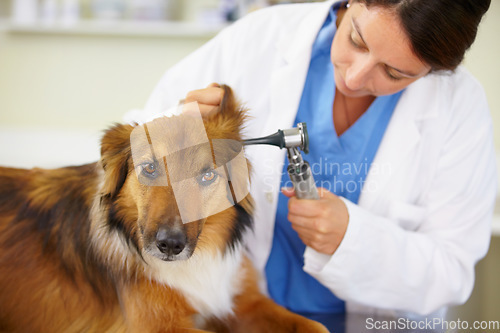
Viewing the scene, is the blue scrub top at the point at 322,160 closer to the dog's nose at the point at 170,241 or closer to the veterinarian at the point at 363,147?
the veterinarian at the point at 363,147

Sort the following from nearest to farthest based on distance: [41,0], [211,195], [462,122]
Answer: [211,195] → [41,0] → [462,122]

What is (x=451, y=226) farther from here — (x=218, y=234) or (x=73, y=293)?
(x=73, y=293)

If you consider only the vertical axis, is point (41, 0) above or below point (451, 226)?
above

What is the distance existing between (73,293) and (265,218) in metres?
0.32

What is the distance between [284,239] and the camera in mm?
799

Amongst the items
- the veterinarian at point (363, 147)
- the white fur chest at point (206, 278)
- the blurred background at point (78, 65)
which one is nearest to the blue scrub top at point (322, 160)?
the veterinarian at point (363, 147)

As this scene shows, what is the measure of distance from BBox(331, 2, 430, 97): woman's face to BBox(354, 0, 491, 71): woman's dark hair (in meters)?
0.01

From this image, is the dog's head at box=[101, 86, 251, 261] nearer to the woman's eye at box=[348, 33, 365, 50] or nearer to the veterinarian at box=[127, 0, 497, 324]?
the veterinarian at box=[127, 0, 497, 324]

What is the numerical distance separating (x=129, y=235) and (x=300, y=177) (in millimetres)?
255

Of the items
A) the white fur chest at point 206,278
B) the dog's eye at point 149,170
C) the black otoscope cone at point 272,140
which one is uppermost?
the black otoscope cone at point 272,140

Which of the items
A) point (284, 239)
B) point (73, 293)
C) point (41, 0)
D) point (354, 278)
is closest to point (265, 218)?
point (284, 239)

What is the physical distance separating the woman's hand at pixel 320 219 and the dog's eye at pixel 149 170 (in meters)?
0.24

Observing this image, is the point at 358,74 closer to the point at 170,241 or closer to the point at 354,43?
the point at 354,43

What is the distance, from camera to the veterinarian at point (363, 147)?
646 millimetres
